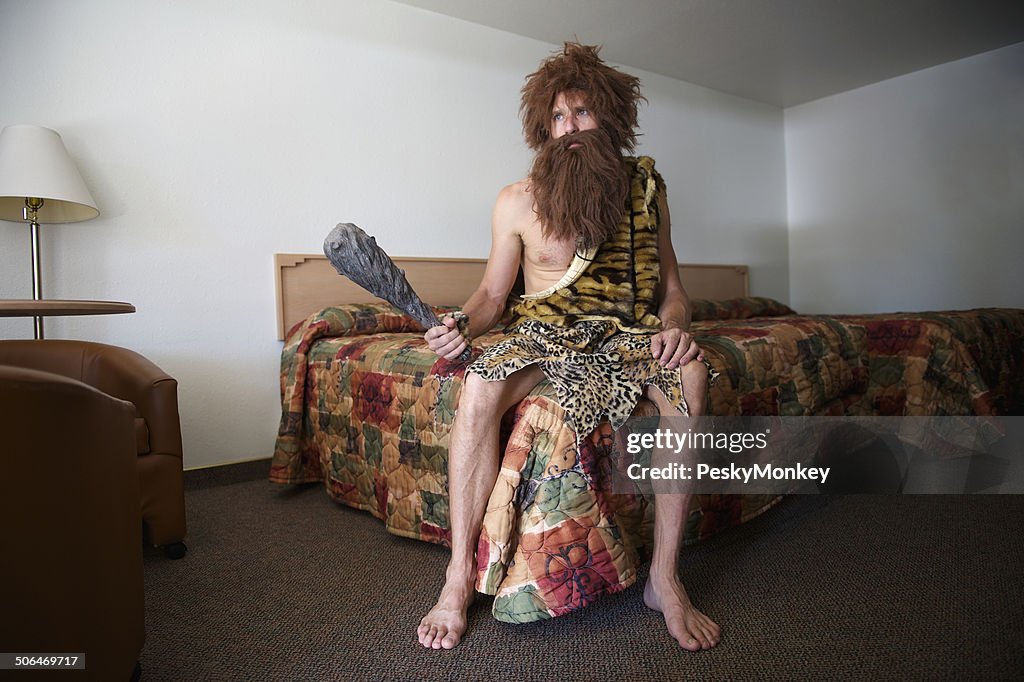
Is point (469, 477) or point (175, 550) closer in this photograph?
point (469, 477)

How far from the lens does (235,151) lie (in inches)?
106


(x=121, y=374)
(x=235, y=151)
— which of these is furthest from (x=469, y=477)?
(x=235, y=151)

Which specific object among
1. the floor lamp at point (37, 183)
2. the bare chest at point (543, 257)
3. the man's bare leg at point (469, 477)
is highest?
the floor lamp at point (37, 183)

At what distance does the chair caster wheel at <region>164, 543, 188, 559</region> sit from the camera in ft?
5.88

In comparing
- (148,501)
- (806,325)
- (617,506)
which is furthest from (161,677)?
(806,325)

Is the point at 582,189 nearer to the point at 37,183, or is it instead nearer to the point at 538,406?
the point at 538,406

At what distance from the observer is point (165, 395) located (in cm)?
180

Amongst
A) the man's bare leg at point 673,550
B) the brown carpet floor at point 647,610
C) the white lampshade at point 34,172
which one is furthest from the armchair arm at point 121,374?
the man's bare leg at point 673,550

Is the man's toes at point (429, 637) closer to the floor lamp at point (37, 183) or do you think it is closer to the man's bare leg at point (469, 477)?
the man's bare leg at point (469, 477)

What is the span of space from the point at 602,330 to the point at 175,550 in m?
1.35

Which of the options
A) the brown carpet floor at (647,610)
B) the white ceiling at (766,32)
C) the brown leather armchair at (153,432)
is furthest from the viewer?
the white ceiling at (766,32)

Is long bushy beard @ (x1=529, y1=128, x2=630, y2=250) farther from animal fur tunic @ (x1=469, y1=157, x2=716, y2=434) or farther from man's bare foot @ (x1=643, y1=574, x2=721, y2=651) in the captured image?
man's bare foot @ (x1=643, y1=574, x2=721, y2=651)

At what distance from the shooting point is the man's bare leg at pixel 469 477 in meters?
1.35

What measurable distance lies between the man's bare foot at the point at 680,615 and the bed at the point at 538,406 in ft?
0.21
